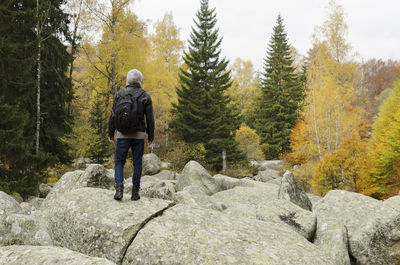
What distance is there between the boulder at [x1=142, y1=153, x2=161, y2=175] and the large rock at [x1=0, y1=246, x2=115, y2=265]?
15.7 meters

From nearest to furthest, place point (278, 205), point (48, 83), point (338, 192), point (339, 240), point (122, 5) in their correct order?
point (339, 240), point (278, 205), point (338, 192), point (48, 83), point (122, 5)

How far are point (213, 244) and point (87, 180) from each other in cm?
475

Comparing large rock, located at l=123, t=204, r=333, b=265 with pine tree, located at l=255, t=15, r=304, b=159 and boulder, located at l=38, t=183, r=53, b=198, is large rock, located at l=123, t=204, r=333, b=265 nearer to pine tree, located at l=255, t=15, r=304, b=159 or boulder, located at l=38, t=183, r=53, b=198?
boulder, located at l=38, t=183, r=53, b=198

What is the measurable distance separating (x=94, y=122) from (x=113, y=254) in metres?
16.9

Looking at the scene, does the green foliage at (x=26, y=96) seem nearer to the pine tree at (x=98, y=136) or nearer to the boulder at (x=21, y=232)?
the pine tree at (x=98, y=136)

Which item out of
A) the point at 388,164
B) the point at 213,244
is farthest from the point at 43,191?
the point at 388,164

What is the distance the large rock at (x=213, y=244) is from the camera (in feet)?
9.32

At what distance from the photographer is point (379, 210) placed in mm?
5762

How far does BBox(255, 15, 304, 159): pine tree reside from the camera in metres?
27.6

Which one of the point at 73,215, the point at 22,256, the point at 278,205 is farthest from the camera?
the point at 278,205

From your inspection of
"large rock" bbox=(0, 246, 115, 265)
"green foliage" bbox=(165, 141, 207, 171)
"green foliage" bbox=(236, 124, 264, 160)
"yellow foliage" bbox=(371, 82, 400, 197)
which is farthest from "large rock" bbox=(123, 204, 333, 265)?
"green foliage" bbox=(236, 124, 264, 160)

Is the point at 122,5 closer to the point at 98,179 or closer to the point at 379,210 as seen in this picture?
the point at 98,179

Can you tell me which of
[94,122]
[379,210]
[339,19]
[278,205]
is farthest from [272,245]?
[339,19]

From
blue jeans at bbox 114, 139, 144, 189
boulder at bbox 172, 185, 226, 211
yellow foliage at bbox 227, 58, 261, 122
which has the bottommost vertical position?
boulder at bbox 172, 185, 226, 211
